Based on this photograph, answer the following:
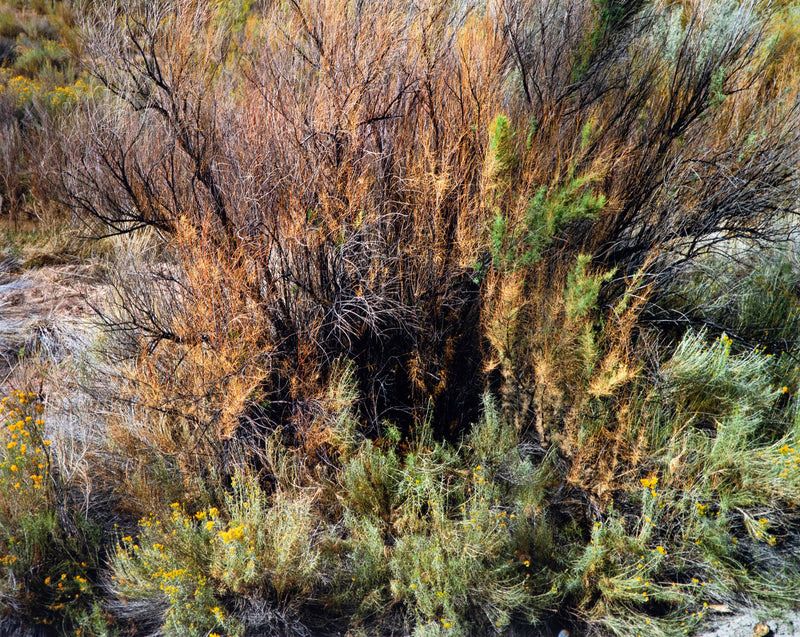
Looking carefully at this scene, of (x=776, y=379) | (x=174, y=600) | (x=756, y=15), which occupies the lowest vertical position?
(x=174, y=600)

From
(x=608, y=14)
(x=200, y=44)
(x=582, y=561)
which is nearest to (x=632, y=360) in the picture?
(x=582, y=561)

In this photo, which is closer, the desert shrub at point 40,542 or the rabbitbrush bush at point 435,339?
the desert shrub at point 40,542

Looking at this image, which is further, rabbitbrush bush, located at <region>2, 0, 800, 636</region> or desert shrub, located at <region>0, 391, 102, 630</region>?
rabbitbrush bush, located at <region>2, 0, 800, 636</region>

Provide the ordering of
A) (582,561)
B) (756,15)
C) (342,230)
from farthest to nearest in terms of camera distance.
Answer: (756,15) → (342,230) → (582,561)

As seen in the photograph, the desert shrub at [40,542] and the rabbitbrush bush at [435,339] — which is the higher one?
the rabbitbrush bush at [435,339]

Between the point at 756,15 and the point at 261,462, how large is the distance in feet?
17.2

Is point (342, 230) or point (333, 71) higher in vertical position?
point (333, 71)

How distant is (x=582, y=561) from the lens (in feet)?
12.0

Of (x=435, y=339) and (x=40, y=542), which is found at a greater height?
(x=435, y=339)

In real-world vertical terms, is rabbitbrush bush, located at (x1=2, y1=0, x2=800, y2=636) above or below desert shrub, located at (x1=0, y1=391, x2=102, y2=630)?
above

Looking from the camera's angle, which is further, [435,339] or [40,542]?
[435,339]

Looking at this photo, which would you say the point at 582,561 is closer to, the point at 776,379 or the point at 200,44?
the point at 776,379

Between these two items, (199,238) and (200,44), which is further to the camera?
(200,44)

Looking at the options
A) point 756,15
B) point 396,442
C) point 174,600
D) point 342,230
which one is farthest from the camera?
point 756,15
